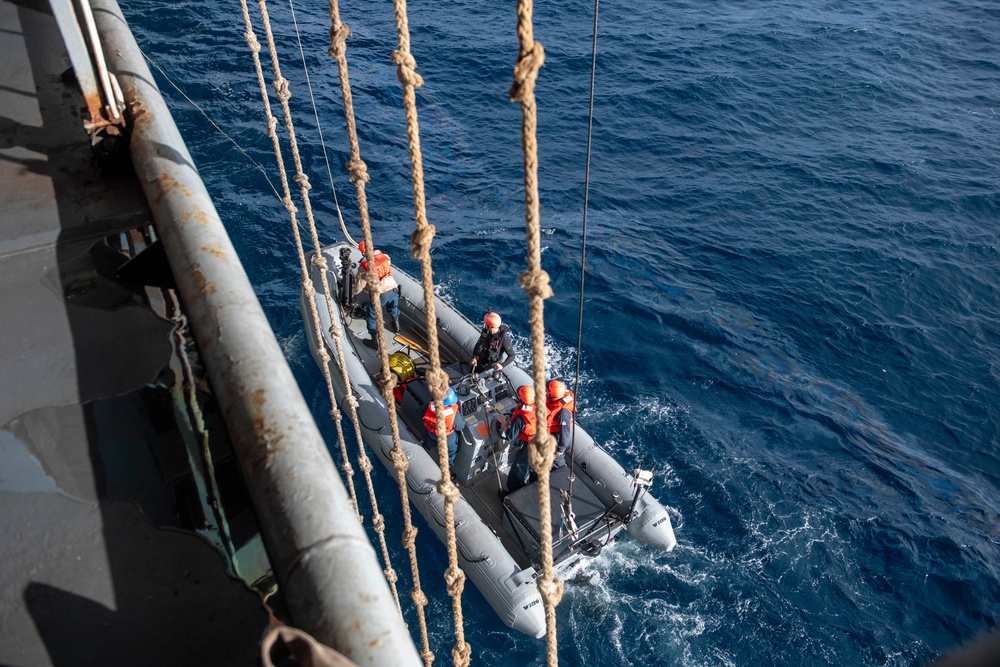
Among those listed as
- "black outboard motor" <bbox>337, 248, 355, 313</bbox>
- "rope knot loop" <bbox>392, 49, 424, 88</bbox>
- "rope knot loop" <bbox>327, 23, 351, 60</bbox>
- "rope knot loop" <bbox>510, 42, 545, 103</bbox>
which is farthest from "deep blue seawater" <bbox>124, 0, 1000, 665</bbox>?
"rope knot loop" <bbox>510, 42, 545, 103</bbox>

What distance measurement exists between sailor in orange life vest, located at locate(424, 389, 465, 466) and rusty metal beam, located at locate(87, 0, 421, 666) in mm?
5345

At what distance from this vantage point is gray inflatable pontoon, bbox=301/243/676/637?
869 cm

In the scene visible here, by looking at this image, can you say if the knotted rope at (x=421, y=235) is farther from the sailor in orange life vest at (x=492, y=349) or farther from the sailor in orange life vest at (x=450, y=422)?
the sailor in orange life vest at (x=492, y=349)

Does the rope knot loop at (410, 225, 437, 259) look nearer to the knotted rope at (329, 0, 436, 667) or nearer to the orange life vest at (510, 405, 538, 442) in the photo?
the knotted rope at (329, 0, 436, 667)

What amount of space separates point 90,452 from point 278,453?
163cm

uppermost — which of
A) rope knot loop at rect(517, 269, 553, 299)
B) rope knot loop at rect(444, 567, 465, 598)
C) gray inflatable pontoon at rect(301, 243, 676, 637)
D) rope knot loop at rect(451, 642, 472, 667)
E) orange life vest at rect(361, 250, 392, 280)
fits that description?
rope knot loop at rect(517, 269, 553, 299)

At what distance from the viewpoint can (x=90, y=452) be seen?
3291mm

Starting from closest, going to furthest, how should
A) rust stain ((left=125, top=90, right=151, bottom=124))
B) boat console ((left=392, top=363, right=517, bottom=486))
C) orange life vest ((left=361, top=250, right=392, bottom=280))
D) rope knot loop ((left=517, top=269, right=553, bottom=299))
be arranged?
1. rope knot loop ((left=517, top=269, right=553, bottom=299))
2. rust stain ((left=125, top=90, right=151, bottom=124))
3. boat console ((left=392, top=363, right=517, bottom=486))
4. orange life vest ((left=361, top=250, right=392, bottom=280))

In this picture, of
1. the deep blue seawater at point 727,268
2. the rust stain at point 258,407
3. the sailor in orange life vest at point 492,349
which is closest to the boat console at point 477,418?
the sailor in orange life vest at point 492,349

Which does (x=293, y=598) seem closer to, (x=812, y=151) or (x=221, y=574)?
(x=221, y=574)

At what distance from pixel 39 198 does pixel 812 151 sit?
751 inches

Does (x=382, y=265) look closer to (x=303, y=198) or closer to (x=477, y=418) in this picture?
(x=477, y=418)

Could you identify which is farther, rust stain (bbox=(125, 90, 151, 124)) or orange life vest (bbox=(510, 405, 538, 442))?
orange life vest (bbox=(510, 405, 538, 442))

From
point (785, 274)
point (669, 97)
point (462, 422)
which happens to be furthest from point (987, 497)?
point (669, 97)
